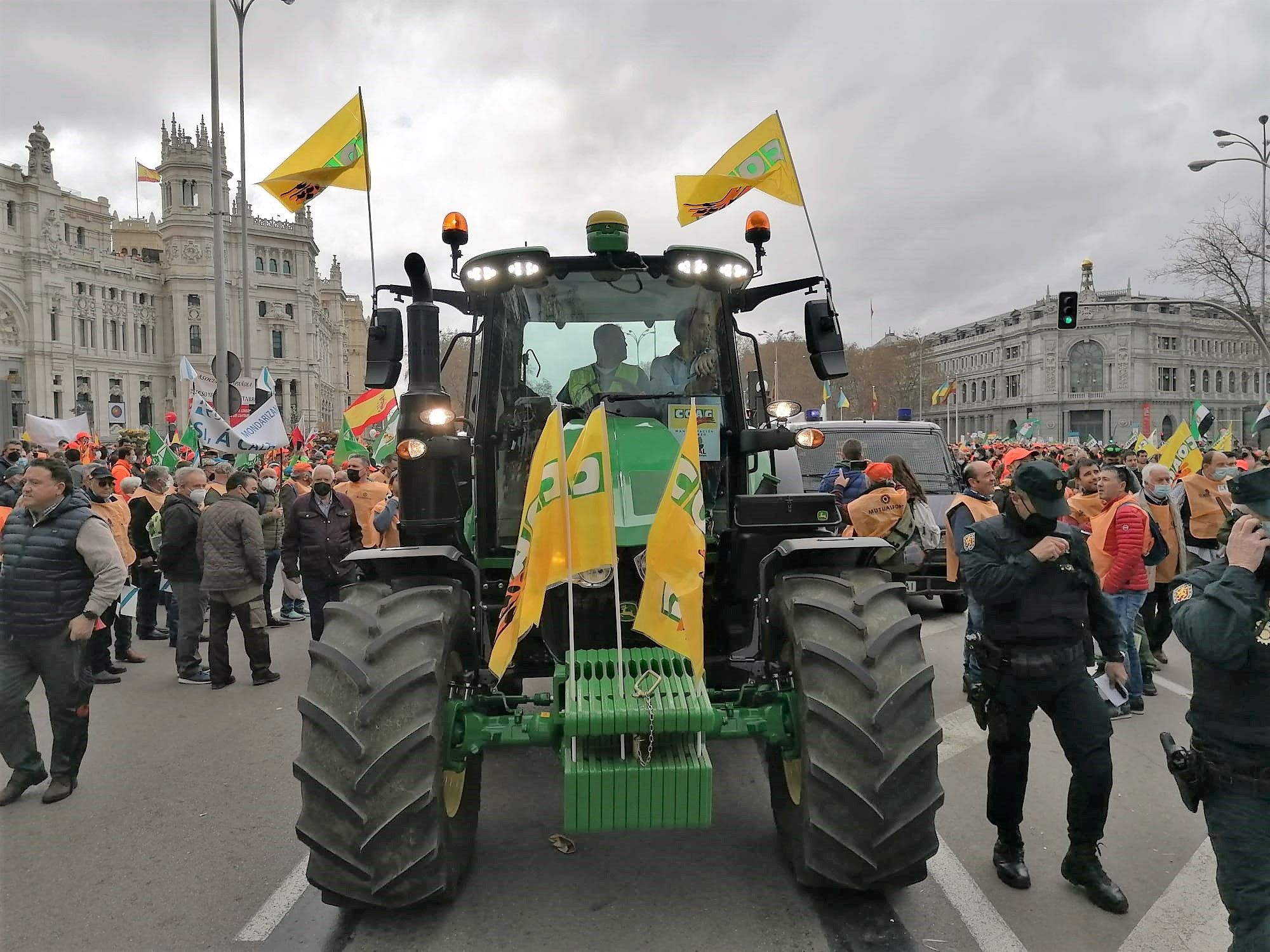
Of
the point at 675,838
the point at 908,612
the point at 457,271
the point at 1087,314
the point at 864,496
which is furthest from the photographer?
the point at 1087,314

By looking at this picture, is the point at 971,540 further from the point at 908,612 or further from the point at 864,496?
the point at 864,496

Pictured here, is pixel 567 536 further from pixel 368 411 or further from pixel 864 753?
pixel 368 411

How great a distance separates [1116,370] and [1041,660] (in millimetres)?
108712

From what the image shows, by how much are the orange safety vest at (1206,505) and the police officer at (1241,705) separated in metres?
7.48

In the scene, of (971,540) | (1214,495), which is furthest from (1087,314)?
(971,540)

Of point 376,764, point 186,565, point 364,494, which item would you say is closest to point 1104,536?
point 376,764

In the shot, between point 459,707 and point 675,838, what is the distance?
1.53 m

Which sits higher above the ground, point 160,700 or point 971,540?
point 971,540

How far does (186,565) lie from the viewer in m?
8.22

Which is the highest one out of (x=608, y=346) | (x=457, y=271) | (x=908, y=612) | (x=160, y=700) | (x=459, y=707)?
(x=457, y=271)

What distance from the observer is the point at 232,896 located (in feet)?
13.0

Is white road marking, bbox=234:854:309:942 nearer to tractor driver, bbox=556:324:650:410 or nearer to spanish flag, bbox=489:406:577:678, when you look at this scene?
spanish flag, bbox=489:406:577:678

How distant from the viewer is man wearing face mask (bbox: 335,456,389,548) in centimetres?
968

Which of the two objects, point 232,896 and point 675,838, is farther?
point 675,838
